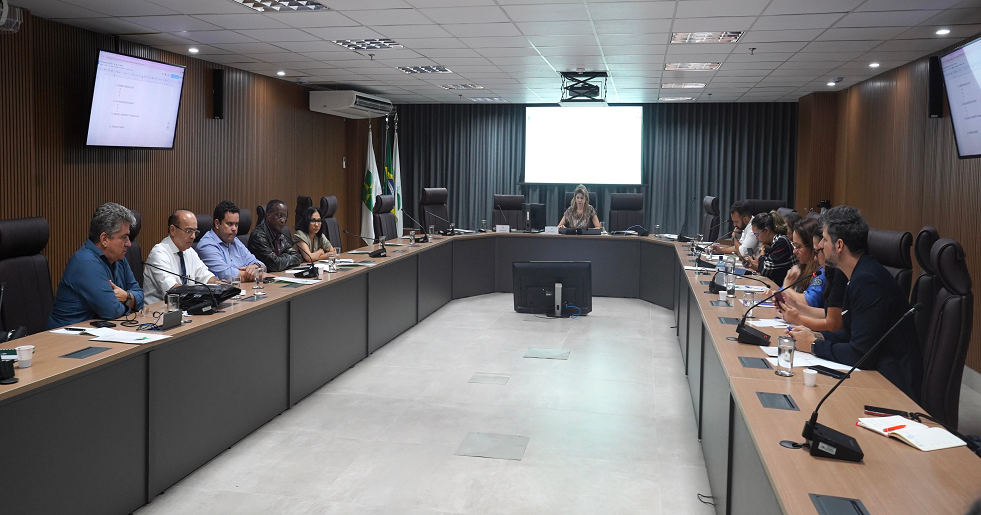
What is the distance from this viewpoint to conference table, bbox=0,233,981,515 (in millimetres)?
1857

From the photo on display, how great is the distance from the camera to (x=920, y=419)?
2.21 m

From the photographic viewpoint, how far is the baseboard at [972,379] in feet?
17.2

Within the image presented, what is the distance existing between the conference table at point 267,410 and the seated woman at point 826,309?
161 millimetres

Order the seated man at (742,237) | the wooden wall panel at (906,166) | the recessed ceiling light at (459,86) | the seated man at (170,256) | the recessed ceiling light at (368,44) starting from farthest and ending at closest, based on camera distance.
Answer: the recessed ceiling light at (459,86) → the seated man at (742,237) → the recessed ceiling light at (368,44) → the wooden wall panel at (906,166) → the seated man at (170,256)

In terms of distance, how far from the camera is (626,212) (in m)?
9.67

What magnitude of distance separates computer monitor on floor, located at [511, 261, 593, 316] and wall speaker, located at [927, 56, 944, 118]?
3.32 meters

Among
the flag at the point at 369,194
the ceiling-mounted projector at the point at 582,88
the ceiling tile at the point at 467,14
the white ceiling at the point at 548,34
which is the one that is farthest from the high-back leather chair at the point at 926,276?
the flag at the point at 369,194

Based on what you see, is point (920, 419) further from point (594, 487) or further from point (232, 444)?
point (232, 444)

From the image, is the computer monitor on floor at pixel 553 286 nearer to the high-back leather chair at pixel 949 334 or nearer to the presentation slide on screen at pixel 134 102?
the presentation slide on screen at pixel 134 102

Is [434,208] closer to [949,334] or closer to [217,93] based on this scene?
[217,93]

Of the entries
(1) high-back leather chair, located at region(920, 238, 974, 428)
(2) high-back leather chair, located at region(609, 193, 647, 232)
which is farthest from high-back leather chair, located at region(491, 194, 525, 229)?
(1) high-back leather chair, located at region(920, 238, 974, 428)

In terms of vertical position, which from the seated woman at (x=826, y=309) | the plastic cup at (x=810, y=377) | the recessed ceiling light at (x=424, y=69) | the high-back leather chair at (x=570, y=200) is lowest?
the plastic cup at (x=810, y=377)

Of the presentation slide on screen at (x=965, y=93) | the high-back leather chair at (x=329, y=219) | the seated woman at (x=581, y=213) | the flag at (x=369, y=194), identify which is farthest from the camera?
the flag at (x=369, y=194)

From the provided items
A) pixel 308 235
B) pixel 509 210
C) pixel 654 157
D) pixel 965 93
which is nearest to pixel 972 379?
pixel 965 93
